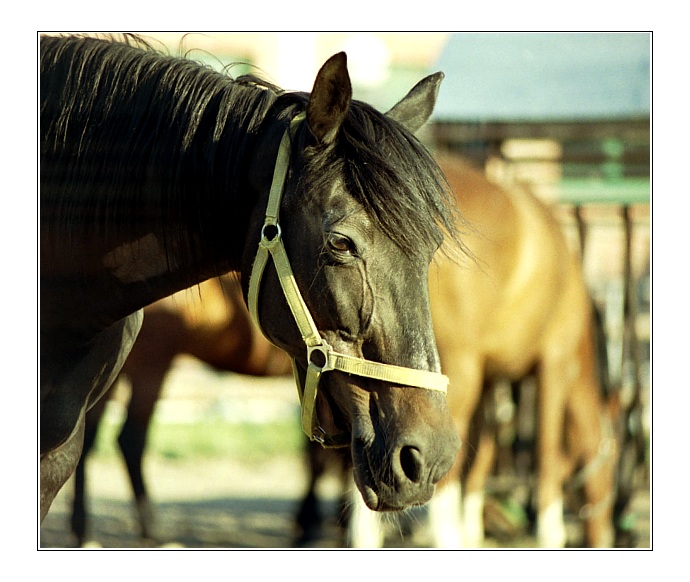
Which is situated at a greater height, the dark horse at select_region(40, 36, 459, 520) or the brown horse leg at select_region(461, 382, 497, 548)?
the dark horse at select_region(40, 36, 459, 520)

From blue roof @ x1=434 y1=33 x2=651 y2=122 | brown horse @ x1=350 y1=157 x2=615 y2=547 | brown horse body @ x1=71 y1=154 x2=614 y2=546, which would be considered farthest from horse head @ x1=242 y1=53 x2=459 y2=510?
brown horse body @ x1=71 y1=154 x2=614 y2=546

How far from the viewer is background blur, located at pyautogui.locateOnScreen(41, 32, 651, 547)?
8.95 ft

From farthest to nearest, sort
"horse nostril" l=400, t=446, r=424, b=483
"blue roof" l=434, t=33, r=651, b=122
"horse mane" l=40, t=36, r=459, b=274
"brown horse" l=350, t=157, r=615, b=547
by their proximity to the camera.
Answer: "brown horse" l=350, t=157, r=615, b=547
"blue roof" l=434, t=33, r=651, b=122
"horse mane" l=40, t=36, r=459, b=274
"horse nostril" l=400, t=446, r=424, b=483

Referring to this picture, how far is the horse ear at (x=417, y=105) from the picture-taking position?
179 centimetres

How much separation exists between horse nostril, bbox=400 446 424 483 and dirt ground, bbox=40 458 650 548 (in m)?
1.96

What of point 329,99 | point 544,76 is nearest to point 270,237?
point 329,99

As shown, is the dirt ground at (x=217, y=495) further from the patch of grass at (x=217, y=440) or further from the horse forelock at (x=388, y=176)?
the horse forelock at (x=388, y=176)

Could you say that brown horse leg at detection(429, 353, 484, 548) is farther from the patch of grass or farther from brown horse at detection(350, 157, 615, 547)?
the patch of grass

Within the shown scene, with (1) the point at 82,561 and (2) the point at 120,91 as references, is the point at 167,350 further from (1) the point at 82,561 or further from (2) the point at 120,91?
(2) the point at 120,91

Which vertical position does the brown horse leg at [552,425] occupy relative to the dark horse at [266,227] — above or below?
below

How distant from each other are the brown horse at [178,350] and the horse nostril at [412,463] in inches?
97.3

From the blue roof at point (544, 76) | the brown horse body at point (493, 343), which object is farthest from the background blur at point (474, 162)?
the brown horse body at point (493, 343)

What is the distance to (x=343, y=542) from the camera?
3893mm

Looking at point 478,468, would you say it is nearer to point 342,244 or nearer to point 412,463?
point 412,463
